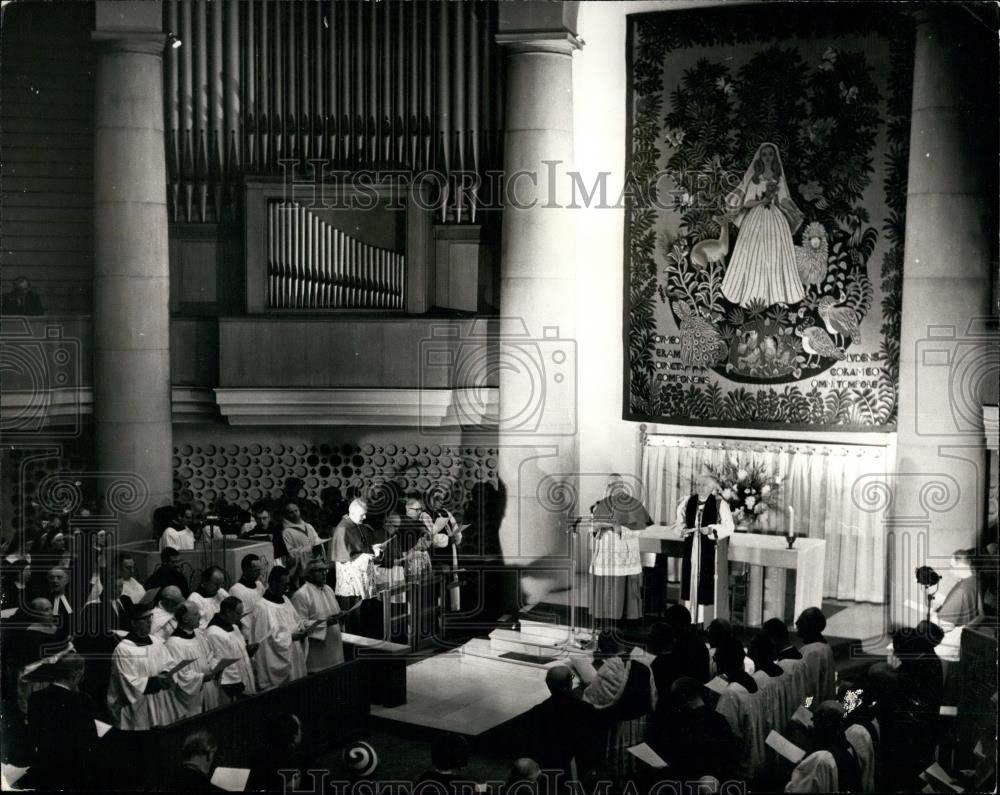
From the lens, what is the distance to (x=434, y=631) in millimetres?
9562

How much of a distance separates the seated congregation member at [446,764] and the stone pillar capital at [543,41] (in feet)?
17.3

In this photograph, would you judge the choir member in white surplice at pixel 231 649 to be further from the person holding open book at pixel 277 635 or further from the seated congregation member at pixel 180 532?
the seated congregation member at pixel 180 532

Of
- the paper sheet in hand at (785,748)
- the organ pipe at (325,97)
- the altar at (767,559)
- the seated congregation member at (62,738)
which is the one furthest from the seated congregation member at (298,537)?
the paper sheet in hand at (785,748)

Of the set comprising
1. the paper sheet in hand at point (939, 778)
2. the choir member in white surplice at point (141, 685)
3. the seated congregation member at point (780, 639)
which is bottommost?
the paper sheet in hand at point (939, 778)

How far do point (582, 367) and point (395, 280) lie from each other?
1697mm

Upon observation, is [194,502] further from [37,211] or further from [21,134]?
[21,134]

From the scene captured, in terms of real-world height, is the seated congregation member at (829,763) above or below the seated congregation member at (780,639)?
below

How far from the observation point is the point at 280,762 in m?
8.36

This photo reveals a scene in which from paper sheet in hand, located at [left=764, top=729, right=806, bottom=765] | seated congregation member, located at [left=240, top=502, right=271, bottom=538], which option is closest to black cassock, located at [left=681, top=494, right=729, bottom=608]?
paper sheet in hand, located at [left=764, top=729, right=806, bottom=765]

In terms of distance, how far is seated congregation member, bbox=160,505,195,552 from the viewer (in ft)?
31.3

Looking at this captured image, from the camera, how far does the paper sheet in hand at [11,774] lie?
880 cm

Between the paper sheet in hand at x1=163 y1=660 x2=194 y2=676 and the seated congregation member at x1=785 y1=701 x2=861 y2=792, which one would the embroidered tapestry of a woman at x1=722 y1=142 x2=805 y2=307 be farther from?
the paper sheet in hand at x1=163 y1=660 x2=194 y2=676

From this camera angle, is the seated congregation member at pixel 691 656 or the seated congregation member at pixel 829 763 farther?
the seated congregation member at pixel 691 656

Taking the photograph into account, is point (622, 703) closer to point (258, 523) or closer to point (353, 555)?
point (353, 555)
